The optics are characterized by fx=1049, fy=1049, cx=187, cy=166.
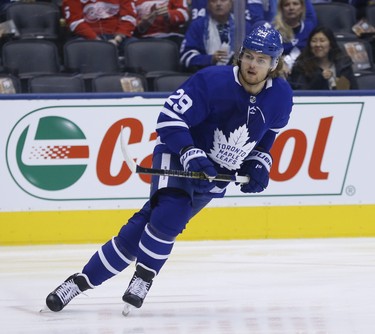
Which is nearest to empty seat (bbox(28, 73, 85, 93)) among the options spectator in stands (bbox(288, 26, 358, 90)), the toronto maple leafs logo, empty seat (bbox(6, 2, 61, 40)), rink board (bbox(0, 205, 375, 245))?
empty seat (bbox(6, 2, 61, 40))

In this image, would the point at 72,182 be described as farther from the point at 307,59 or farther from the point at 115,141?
the point at 307,59

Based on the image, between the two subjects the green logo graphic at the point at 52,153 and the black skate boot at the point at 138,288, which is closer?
the black skate boot at the point at 138,288

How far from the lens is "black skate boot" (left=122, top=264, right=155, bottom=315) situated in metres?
4.18

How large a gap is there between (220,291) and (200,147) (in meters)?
0.92

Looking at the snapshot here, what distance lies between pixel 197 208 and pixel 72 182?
7.37 ft

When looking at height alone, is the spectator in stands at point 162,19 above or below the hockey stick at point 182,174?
below

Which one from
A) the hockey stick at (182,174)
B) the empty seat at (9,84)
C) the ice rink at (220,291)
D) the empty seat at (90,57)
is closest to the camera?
the ice rink at (220,291)

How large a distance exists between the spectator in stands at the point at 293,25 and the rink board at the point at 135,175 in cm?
67

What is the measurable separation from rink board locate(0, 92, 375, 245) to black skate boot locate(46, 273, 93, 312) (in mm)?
2202

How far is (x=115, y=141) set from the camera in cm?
654

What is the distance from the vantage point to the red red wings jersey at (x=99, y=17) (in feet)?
24.4

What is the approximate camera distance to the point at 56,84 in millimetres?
6785

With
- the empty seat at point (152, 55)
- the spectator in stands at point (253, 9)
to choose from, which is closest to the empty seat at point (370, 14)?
the spectator in stands at point (253, 9)

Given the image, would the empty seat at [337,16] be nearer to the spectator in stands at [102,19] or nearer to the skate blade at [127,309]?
the spectator in stands at [102,19]
